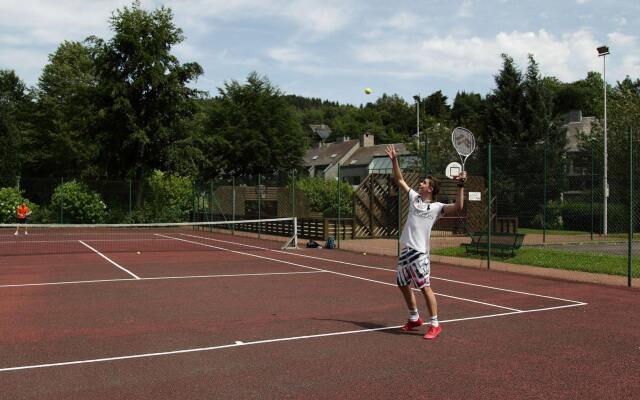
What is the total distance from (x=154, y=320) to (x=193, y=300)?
1567 mm

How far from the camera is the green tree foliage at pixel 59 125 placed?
50.2 meters

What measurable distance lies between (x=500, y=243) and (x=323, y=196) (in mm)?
12342

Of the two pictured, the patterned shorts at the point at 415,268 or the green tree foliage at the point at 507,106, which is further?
the green tree foliage at the point at 507,106

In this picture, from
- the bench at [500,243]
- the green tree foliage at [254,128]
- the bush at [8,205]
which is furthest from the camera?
the green tree foliage at [254,128]

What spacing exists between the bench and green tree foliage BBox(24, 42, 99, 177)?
3907 centimetres

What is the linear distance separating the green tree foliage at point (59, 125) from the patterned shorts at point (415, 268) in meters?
45.9


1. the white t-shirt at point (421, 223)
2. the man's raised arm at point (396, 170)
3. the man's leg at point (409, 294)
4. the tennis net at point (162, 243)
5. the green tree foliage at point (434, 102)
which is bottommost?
the tennis net at point (162, 243)

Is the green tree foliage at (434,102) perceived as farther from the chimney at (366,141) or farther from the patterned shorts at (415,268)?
the patterned shorts at (415,268)

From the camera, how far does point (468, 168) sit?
24969mm

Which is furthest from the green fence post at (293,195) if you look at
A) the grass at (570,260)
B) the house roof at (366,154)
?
the house roof at (366,154)

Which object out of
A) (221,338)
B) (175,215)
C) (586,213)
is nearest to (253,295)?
(221,338)

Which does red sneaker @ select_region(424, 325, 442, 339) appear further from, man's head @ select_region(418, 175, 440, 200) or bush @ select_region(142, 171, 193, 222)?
bush @ select_region(142, 171, 193, 222)

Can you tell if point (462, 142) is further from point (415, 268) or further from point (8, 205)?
point (8, 205)

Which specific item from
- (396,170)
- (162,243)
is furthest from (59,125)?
(396,170)
